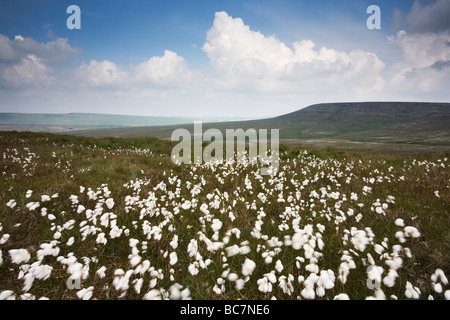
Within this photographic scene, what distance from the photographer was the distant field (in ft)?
7.13

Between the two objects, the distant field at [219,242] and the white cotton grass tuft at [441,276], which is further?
the distant field at [219,242]

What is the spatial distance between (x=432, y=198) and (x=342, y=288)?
4.59m

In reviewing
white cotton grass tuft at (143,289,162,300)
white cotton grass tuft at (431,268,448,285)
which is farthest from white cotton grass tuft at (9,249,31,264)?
white cotton grass tuft at (431,268,448,285)

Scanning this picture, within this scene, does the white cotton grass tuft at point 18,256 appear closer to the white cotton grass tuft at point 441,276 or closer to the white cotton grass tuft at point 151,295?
the white cotton grass tuft at point 151,295

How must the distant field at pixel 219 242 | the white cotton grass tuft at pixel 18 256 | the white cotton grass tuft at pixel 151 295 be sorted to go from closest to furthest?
the white cotton grass tuft at pixel 151 295
the white cotton grass tuft at pixel 18 256
the distant field at pixel 219 242

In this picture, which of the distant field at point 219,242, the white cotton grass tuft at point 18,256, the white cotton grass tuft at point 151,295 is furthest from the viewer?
the distant field at point 219,242

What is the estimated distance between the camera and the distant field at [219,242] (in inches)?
85.5

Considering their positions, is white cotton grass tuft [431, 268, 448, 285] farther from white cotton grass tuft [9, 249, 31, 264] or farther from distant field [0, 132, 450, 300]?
white cotton grass tuft [9, 249, 31, 264]

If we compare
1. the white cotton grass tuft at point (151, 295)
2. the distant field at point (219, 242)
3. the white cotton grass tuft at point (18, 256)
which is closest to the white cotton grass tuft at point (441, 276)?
the distant field at point (219, 242)

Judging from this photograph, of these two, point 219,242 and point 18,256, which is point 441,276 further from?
point 18,256

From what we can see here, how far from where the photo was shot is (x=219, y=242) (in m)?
2.60

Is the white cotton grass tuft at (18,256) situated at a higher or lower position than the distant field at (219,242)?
higher

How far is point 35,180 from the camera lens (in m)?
6.25
